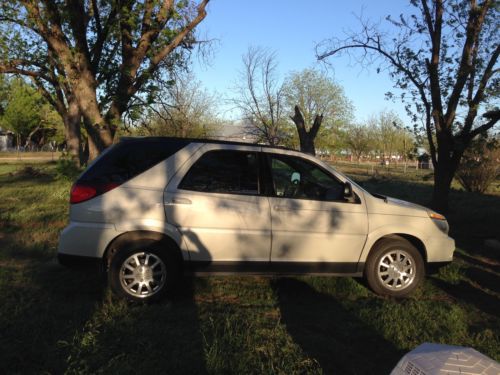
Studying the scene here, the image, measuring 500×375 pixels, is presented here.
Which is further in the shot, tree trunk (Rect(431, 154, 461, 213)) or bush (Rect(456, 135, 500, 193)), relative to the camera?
bush (Rect(456, 135, 500, 193))

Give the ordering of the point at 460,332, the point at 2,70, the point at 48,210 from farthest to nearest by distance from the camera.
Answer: the point at 2,70 → the point at 48,210 → the point at 460,332

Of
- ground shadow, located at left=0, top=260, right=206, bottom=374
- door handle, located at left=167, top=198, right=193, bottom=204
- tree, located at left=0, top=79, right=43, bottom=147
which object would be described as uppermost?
tree, located at left=0, top=79, right=43, bottom=147

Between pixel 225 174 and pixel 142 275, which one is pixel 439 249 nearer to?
pixel 225 174

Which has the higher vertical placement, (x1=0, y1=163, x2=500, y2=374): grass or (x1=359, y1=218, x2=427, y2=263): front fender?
(x1=359, y1=218, x2=427, y2=263): front fender

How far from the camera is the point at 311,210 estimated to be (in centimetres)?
524

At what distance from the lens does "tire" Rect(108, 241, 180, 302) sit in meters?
4.86

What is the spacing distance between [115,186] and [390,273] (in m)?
3.29

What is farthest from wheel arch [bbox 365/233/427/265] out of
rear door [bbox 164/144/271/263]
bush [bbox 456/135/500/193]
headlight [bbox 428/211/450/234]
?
bush [bbox 456/135/500/193]

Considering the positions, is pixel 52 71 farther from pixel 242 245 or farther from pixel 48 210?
pixel 242 245

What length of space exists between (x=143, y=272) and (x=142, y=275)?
0.03 metres

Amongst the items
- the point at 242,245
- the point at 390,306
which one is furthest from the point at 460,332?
the point at 242,245

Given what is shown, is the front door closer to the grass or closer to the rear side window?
the grass

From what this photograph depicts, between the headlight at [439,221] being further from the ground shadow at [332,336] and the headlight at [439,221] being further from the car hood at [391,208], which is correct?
the ground shadow at [332,336]

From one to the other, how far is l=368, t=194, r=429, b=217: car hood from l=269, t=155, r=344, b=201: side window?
0.42m
